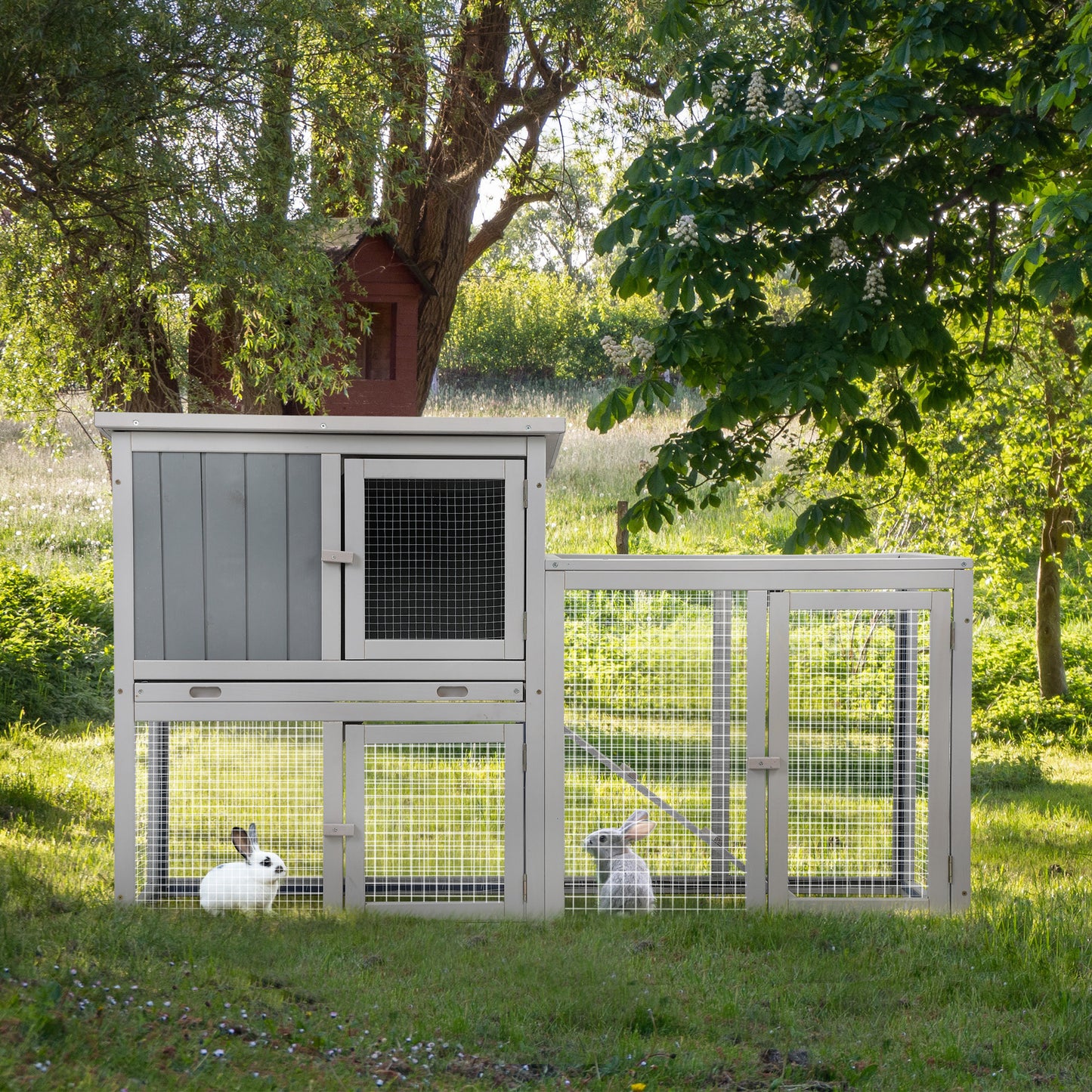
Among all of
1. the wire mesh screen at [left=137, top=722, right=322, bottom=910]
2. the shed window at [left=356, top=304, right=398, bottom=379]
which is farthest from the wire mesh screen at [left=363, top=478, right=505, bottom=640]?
the shed window at [left=356, top=304, right=398, bottom=379]

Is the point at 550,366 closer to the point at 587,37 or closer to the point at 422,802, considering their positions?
the point at 587,37

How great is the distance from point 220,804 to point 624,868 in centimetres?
179

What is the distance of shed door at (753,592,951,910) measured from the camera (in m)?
4.85

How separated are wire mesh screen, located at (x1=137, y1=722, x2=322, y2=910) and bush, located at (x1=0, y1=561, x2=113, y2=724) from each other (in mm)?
4995

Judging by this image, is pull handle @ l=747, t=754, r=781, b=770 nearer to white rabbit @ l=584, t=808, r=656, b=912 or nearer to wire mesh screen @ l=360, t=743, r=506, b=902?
white rabbit @ l=584, t=808, r=656, b=912

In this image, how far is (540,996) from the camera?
382cm

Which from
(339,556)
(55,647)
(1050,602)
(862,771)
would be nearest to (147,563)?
(339,556)

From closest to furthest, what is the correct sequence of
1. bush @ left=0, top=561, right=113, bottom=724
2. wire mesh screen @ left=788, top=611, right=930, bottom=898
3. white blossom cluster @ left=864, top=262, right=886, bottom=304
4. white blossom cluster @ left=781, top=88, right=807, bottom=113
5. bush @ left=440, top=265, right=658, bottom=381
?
wire mesh screen @ left=788, top=611, right=930, bottom=898 < white blossom cluster @ left=864, top=262, right=886, bottom=304 < white blossom cluster @ left=781, top=88, right=807, bottom=113 < bush @ left=0, top=561, right=113, bottom=724 < bush @ left=440, top=265, right=658, bottom=381

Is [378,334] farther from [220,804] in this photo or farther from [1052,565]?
[1052,565]

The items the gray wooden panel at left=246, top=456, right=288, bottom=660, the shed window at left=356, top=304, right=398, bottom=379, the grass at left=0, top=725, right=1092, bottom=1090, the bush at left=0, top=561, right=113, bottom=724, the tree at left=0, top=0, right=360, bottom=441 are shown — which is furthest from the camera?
the shed window at left=356, top=304, right=398, bottom=379

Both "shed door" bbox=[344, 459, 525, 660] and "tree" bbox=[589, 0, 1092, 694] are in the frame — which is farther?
"tree" bbox=[589, 0, 1092, 694]

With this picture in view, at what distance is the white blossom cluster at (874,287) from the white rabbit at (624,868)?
258 cm

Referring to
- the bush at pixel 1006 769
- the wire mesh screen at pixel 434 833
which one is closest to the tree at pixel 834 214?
the wire mesh screen at pixel 434 833

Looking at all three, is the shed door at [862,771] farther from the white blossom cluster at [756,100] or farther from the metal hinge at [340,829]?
the white blossom cluster at [756,100]
